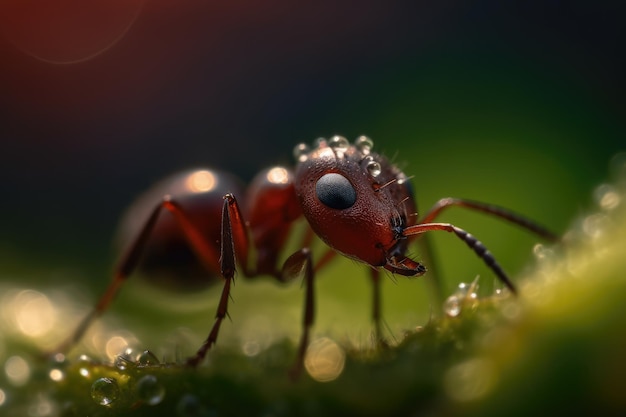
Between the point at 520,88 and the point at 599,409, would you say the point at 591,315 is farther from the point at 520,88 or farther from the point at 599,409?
the point at 520,88

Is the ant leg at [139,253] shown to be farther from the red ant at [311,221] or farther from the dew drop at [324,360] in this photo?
the dew drop at [324,360]

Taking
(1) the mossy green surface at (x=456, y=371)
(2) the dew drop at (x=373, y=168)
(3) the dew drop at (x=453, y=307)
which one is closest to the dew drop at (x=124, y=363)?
(1) the mossy green surface at (x=456, y=371)

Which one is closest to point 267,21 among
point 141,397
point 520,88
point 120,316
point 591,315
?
Answer: point 520,88

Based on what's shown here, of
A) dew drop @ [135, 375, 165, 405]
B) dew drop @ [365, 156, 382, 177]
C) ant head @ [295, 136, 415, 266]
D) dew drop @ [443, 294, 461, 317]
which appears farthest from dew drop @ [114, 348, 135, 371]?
dew drop @ [365, 156, 382, 177]

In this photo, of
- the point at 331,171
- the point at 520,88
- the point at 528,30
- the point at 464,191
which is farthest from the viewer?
the point at 528,30

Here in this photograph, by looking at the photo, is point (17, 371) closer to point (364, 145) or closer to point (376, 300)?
point (376, 300)

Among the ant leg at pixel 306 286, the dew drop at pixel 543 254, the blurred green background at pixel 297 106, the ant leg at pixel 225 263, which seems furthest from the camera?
A: the blurred green background at pixel 297 106
